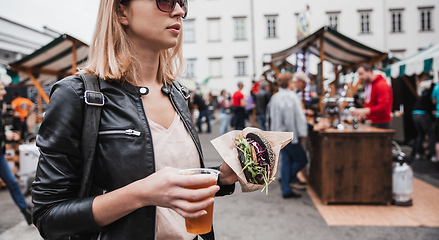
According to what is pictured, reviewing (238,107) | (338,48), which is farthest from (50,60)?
(338,48)

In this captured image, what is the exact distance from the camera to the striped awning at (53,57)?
653 centimetres

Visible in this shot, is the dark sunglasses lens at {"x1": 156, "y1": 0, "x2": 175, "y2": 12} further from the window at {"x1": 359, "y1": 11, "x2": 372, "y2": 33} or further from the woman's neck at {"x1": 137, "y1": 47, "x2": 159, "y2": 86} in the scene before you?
the window at {"x1": 359, "y1": 11, "x2": 372, "y2": 33}

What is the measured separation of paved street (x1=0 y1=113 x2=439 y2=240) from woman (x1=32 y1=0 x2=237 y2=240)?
2761 millimetres

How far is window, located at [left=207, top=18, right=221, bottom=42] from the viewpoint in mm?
29020

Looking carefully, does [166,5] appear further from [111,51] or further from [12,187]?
[12,187]

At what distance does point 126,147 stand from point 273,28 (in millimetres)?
29549

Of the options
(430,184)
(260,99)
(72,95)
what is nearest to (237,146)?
(72,95)

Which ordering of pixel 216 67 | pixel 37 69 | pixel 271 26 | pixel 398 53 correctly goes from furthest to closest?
pixel 216 67 → pixel 271 26 → pixel 398 53 → pixel 37 69

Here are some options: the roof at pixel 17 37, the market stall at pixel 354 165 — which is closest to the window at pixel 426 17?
the market stall at pixel 354 165

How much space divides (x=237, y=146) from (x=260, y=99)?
8.60m

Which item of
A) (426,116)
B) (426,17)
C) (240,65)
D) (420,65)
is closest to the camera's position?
(420,65)

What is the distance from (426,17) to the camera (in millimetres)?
26922

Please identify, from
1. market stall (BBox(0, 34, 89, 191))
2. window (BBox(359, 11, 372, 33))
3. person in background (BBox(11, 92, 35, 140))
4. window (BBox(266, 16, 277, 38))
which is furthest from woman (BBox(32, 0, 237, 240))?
window (BBox(359, 11, 372, 33))

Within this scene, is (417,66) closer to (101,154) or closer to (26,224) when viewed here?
(101,154)
